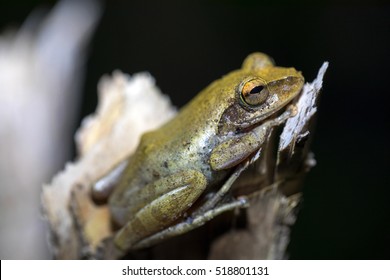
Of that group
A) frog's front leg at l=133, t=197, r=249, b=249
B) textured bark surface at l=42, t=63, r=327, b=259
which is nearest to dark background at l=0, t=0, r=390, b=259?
textured bark surface at l=42, t=63, r=327, b=259

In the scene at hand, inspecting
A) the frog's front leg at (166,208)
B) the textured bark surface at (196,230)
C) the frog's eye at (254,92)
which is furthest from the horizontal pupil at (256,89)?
the frog's front leg at (166,208)

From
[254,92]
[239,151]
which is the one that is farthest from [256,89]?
[239,151]

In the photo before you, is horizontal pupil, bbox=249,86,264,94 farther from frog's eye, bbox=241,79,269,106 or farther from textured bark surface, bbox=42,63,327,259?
textured bark surface, bbox=42,63,327,259

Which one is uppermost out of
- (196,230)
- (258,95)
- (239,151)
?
(258,95)

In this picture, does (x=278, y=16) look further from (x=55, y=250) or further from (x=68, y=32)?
(x=55, y=250)

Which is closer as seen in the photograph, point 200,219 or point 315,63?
point 200,219

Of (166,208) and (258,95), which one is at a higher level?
(258,95)

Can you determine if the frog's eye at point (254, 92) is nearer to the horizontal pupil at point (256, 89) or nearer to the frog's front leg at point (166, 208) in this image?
the horizontal pupil at point (256, 89)

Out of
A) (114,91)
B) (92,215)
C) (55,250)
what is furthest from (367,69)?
(55,250)

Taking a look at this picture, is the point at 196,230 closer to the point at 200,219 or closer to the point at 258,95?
the point at 200,219
